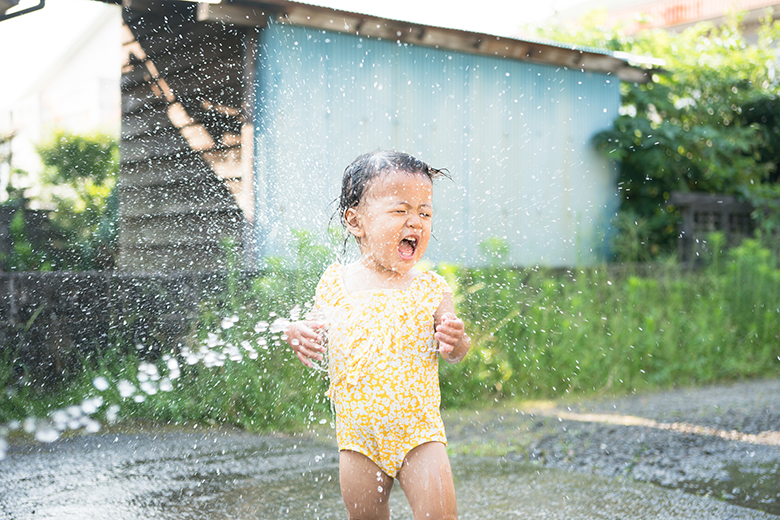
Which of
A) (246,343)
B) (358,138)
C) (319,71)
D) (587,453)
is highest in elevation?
(319,71)

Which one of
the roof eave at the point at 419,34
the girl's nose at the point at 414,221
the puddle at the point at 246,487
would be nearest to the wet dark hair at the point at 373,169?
the girl's nose at the point at 414,221

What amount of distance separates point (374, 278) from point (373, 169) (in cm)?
30

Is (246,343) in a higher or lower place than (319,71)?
lower

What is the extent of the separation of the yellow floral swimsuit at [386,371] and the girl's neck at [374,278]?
22mm

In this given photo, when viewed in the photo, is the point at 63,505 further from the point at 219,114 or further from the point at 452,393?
the point at 219,114

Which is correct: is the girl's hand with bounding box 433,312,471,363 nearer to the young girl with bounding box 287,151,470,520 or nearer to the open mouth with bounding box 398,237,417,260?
the young girl with bounding box 287,151,470,520

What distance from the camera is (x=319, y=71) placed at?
5.68 metres

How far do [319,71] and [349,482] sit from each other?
4.28 m

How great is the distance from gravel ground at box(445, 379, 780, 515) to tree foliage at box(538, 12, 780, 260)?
311 centimetres

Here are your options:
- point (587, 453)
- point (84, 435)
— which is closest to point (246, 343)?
point (84, 435)

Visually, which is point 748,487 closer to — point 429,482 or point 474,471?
point 474,471

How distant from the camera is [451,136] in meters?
6.43

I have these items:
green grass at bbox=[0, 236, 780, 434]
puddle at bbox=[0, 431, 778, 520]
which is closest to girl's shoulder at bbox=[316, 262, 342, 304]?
puddle at bbox=[0, 431, 778, 520]

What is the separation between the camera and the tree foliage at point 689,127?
7.53m
